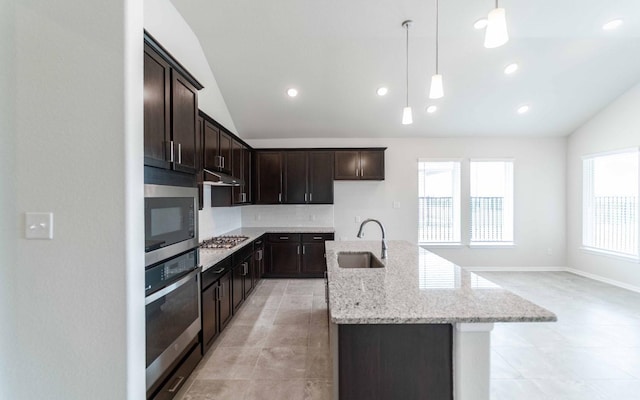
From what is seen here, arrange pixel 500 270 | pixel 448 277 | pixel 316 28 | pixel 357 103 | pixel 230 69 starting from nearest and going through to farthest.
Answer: pixel 448 277 → pixel 316 28 → pixel 230 69 → pixel 357 103 → pixel 500 270

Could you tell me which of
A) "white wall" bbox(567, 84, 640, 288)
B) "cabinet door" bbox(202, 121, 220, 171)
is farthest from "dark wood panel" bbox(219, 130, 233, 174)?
"white wall" bbox(567, 84, 640, 288)

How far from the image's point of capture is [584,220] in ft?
16.7

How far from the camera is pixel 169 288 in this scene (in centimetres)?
179

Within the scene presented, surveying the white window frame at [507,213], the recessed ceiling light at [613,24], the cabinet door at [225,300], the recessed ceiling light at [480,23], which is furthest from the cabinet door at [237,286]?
the recessed ceiling light at [613,24]

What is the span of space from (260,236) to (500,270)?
4.72m

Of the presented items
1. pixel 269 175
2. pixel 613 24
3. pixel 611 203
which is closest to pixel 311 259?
pixel 269 175

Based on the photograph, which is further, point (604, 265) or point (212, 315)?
point (604, 265)

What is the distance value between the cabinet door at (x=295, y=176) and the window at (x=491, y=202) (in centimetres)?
336

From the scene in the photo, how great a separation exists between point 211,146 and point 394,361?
2785mm

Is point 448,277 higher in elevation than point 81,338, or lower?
higher

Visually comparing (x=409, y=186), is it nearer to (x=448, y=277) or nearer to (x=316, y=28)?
(x=316, y=28)

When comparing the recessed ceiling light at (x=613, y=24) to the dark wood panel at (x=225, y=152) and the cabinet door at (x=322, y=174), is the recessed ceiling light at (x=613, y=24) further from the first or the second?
the dark wood panel at (x=225, y=152)

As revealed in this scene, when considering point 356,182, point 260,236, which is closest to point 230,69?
point 260,236

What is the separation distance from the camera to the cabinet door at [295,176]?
5203 mm
